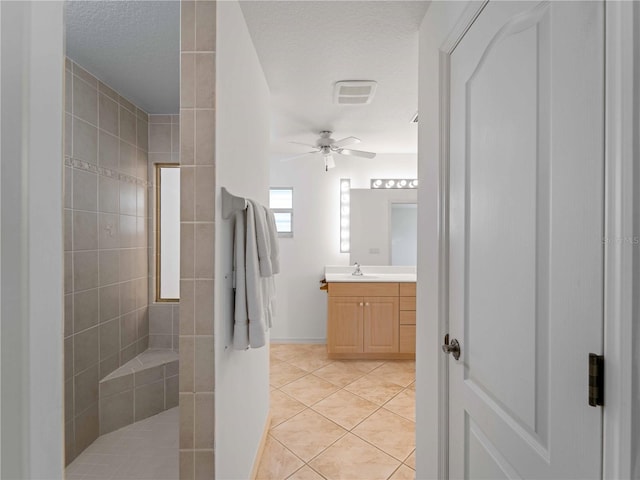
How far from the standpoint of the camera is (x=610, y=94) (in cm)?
54

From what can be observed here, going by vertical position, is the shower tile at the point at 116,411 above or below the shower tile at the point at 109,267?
below

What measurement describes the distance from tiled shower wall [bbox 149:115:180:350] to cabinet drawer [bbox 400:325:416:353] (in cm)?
220

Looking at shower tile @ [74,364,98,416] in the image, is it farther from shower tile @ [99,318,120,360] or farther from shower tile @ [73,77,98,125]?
shower tile @ [73,77,98,125]

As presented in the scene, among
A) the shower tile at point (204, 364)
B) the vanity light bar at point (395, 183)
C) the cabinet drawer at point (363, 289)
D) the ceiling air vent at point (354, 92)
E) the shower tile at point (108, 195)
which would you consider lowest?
the cabinet drawer at point (363, 289)

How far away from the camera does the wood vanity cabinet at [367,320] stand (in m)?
3.35

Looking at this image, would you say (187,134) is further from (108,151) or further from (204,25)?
(108,151)

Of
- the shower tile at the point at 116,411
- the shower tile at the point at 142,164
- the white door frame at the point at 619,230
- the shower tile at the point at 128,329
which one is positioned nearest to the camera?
the white door frame at the point at 619,230

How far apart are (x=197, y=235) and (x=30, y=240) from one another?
87cm

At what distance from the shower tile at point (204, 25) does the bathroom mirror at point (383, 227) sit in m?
2.91

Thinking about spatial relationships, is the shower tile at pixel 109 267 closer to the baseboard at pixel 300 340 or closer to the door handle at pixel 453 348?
the baseboard at pixel 300 340

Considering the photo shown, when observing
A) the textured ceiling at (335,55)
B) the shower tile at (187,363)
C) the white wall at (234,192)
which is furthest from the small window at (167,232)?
the shower tile at (187,363)

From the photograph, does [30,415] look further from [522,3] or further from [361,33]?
[361,33]

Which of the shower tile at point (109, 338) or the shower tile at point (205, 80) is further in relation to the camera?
the shower tile at point (109, 338)

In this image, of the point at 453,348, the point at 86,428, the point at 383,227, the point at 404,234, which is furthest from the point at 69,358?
the point at 404,234
